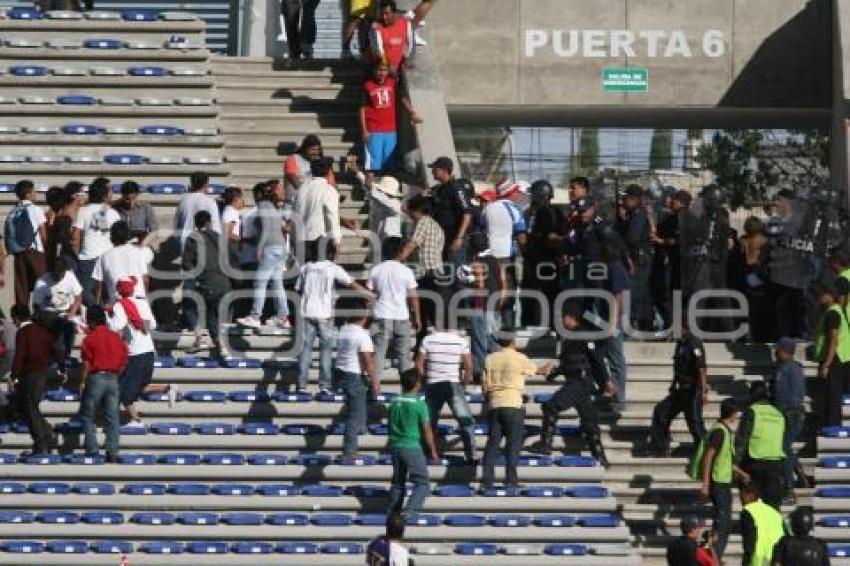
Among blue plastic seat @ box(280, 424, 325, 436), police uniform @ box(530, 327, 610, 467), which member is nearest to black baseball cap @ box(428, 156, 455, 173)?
police uniform @ box(530, 327, 610, 467)

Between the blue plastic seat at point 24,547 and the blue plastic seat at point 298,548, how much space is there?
6.85ft

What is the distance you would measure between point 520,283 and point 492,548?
3.95 m

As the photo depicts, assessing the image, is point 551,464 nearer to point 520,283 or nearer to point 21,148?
point 520,283

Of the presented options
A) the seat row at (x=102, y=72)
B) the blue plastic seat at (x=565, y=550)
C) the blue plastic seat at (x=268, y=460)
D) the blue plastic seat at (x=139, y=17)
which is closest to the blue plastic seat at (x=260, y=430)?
the blue plastic seat at (x=268, y=460)

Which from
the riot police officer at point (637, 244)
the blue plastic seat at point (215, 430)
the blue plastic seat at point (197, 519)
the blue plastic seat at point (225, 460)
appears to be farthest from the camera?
the riot police officer at point (637, 244)

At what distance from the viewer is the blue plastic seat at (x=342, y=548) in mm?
24484

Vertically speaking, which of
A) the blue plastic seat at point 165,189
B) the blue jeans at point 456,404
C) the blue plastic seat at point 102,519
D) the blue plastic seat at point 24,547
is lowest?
the blue plastic seat at point 24,547

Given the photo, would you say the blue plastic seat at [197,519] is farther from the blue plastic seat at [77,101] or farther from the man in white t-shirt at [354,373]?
the blue plastic seat at [77,101]

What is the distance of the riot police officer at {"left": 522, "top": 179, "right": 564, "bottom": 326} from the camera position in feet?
90.0

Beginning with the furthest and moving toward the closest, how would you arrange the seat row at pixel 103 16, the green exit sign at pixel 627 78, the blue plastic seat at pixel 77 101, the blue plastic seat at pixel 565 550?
the green exit sign at pixel 627 78, the seat row at pixel 103 16, the blue plastic seat at pixel 77 101, the blue plastic seat at pixel 565 550

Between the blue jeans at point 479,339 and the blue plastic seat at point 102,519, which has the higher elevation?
the blue jeans at point 479,339

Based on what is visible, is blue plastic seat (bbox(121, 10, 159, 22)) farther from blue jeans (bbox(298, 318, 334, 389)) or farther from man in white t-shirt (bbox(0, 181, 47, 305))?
blue jeans (bbox(298, 318, 334, 389))

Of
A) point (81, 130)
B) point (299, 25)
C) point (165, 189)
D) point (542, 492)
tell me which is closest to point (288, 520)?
point (542, 492)

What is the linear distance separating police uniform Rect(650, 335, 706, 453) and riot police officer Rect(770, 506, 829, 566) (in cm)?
372
